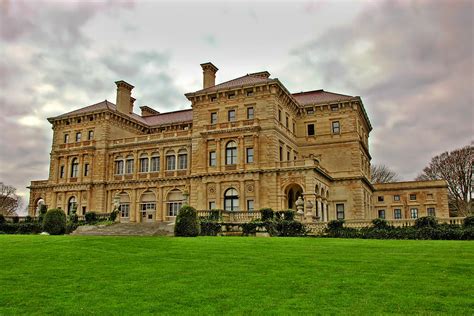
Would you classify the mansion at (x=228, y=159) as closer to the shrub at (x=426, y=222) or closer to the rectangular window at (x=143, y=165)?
the rectangular window at (x=143, y=165)

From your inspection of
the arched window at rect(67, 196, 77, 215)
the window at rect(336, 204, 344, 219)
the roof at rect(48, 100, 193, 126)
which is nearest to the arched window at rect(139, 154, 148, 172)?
the roof at rect(48, 100, 193, 126)

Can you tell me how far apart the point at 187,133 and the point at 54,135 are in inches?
763

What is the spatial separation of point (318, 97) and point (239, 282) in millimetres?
42278

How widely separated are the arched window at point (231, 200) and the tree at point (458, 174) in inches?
1164

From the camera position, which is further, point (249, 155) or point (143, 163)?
point (143, 163)

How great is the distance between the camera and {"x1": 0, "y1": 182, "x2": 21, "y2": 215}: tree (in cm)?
7406

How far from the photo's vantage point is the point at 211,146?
1742 inches

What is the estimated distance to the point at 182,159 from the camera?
47.4m

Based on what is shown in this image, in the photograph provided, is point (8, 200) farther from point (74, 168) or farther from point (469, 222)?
point (469, 222)

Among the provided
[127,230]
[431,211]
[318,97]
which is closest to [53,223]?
[127,230]

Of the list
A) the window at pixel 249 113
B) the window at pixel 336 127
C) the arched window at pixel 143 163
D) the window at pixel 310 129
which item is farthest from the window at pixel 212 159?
the window at pixel 336 127

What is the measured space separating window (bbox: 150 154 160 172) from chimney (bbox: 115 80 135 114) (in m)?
9.64

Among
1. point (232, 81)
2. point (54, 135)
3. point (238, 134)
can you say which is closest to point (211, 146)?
point (238, 134)

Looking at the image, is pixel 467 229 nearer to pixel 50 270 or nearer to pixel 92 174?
pixel 50 270
